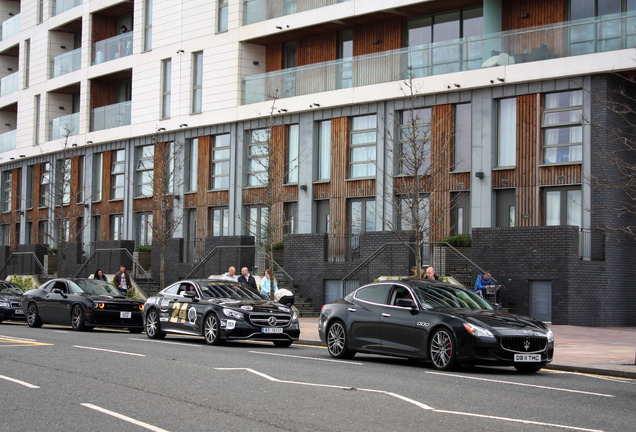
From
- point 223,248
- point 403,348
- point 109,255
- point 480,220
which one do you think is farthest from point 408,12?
point 403,348

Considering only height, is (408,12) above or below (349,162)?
above

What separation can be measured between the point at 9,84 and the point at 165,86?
16.7 metres

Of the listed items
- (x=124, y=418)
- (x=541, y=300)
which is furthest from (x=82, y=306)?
(x=124, y=418)

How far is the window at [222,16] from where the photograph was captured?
39.9 meters

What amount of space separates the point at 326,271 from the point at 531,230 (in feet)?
25.2

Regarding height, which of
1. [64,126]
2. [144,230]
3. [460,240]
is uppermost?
[64,126]

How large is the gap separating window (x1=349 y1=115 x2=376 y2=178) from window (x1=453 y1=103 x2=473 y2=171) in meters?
3.57

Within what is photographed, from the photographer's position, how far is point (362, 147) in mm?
34375

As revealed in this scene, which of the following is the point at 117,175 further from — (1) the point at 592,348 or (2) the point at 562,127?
(1) the point at 592,348

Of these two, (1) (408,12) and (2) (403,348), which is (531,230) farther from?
(2) (403,348)

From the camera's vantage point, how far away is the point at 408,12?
111ft

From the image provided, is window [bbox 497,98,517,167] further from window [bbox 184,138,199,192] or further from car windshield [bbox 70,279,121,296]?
window [bbox 184,138,199,192]

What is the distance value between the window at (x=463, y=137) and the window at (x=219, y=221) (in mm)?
11446

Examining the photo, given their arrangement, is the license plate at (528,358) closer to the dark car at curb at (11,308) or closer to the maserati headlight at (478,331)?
the maserati headlight at (478,331)
